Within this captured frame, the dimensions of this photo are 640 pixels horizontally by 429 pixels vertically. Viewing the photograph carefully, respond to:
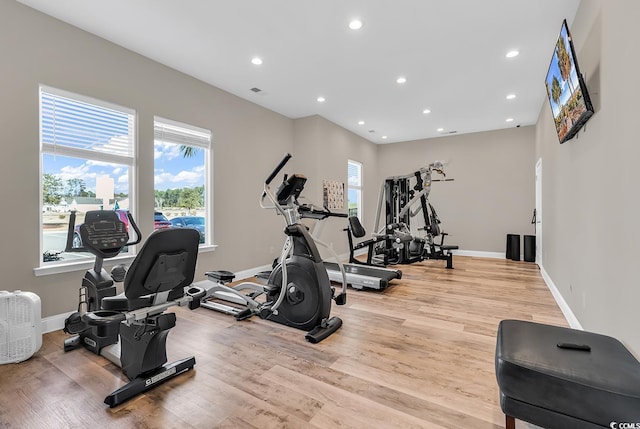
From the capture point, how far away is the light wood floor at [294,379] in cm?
167

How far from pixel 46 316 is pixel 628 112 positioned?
4.76 m

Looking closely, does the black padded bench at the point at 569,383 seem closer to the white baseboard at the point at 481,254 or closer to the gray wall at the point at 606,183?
the gray wall at the point at 606,183

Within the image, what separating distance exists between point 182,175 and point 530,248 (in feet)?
22.8

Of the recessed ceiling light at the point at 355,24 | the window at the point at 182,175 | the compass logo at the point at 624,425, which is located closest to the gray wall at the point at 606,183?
the compass logo at the point at 624,425

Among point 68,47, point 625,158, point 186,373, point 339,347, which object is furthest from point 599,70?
point 68,47

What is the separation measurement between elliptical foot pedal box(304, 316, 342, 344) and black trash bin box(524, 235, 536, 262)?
5480 mm

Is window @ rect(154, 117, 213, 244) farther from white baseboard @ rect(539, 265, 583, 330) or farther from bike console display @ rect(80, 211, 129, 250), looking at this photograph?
white baseboard @ rect(539, 265, 583, 330)

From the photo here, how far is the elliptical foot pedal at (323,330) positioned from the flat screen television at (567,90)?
8.73ft

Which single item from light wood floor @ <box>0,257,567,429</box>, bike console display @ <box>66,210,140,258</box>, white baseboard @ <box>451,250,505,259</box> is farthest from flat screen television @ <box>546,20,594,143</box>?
white baseboard @ <box>451,250,505,259</box>

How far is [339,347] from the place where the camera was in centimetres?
253

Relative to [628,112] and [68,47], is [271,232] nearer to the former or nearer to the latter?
[68,47]

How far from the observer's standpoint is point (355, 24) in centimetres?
298

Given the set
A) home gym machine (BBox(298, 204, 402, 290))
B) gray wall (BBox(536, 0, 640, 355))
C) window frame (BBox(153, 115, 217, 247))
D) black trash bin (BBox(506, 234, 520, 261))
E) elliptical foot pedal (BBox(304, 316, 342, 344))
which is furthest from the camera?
black trash bin (BBox(506, 234, 520, 261))

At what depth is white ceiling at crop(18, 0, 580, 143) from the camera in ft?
9.05
